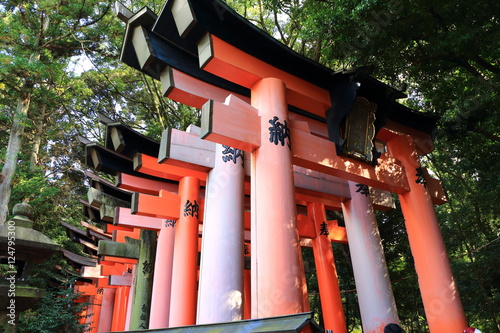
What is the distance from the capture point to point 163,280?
331 inches

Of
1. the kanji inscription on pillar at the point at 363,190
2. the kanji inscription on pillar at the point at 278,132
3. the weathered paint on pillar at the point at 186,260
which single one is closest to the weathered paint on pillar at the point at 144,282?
the weathered paint on pillar at the point at 186,260

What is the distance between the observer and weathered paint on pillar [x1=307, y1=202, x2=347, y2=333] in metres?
8.23

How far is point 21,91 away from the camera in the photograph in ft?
45.2

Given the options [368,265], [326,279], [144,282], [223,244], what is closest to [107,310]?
[144,282]

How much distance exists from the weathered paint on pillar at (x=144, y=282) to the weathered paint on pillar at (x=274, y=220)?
7.49 m

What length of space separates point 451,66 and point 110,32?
518 inches

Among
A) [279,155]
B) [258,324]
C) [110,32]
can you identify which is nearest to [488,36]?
[279,155]

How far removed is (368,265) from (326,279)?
1988 mm

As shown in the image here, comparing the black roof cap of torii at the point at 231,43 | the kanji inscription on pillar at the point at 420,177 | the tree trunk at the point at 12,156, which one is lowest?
the kanji inscription on pillar at the point at 420,177

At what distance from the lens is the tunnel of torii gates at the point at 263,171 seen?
4.05 m

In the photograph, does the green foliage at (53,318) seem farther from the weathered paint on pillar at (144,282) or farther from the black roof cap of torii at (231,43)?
the black roof cap of torii at (231,43)

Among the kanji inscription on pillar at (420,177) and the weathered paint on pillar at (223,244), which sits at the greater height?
the kanji inscription on pillar at (420,177)

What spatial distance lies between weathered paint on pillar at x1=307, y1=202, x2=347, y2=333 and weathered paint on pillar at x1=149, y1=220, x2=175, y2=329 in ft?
13.0

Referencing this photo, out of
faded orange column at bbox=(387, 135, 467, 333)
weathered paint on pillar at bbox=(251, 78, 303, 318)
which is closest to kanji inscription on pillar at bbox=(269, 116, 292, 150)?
weathered paint on pillar at bbox=(251, 78, 303, 318)
